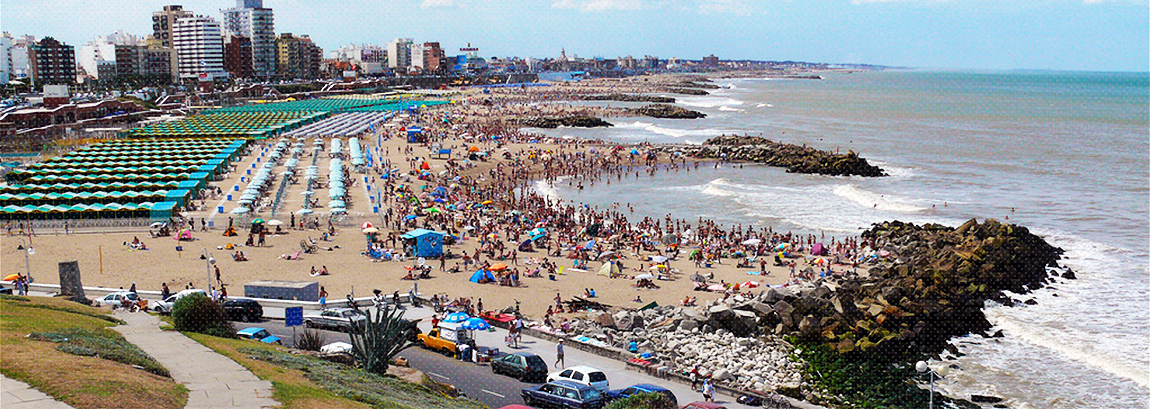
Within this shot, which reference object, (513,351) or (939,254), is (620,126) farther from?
(513,351)

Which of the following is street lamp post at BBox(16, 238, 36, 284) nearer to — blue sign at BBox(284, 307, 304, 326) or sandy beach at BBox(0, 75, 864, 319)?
sandy beach at BBox(0, 75, 864, 319)

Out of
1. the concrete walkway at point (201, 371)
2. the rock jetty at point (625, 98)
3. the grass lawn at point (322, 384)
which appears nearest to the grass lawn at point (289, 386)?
the grass lawn at point (322, 384)

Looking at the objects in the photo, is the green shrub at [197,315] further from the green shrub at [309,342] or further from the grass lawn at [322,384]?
the green shrub at [309,342]

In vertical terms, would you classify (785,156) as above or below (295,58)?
below

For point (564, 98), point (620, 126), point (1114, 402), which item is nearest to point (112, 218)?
point (1114, 402)

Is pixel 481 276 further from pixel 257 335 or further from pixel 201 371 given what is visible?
pixel 201 371

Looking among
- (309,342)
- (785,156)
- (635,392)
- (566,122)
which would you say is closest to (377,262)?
(309,342)
